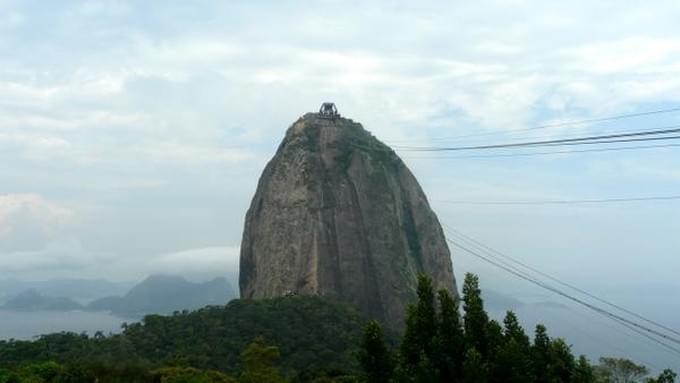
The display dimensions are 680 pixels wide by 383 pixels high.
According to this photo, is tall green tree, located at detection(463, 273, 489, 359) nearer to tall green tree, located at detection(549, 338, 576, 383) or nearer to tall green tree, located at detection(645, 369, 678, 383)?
A: tall green tree, located at detection(549, 338, 576, 383)

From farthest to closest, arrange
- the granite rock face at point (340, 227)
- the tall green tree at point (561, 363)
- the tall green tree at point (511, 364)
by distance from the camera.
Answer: the granite rock face at point (340, 227)
the tall green tree at point (561, 363)
the tall green tree at point (511, 364)

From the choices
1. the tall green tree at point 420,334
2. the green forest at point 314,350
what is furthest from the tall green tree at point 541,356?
the tall green tree at point 420,334

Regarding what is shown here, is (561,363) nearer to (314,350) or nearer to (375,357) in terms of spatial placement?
(375,357)

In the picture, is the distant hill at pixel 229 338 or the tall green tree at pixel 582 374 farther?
the distant hill at pixel 229 338

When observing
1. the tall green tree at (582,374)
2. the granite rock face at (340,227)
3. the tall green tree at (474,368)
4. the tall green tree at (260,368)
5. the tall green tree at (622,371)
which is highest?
the granite rock face at (340,227)

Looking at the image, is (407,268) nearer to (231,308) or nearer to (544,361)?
(231,308)

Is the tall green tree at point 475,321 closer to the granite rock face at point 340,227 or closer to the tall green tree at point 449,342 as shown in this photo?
the tall green tree at point 449,342

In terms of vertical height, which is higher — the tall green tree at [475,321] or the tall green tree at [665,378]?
the tall green tree at [475,321]

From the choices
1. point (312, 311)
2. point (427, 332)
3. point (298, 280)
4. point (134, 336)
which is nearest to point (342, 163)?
point (298, 280)

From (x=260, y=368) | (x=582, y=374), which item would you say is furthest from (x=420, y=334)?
(x=260, y=368)
